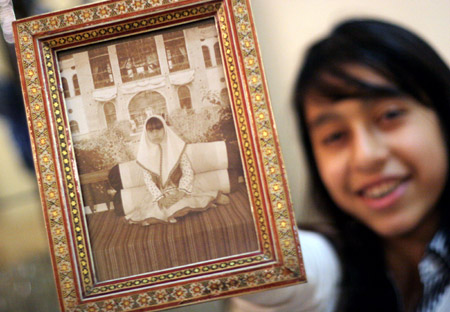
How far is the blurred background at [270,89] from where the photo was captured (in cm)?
72

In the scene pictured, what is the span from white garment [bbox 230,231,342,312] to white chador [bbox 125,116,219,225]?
0.62 feet

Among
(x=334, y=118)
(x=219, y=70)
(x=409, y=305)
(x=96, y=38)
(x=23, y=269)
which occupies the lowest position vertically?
(x=409, y=305)

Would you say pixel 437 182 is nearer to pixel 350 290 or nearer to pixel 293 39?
pixel 350 290

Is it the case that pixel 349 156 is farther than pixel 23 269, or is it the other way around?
pixel 23 269

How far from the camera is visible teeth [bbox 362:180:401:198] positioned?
0.64m

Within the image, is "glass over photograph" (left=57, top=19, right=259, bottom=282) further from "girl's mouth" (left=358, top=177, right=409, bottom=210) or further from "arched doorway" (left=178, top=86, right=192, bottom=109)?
"girl's mouth" (left=358, top=177, right=409, bottom=210)

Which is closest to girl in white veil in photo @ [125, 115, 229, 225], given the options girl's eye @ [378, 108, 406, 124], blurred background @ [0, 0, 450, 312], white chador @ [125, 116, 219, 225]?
white chador @ [125, 116, 219, 225]

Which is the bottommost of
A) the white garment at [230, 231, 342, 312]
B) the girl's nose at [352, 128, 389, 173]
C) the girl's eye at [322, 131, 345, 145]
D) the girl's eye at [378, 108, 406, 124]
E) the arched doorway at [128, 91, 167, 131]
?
the white garment at [230, 231, 342, 312]

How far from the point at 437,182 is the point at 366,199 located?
11 cm

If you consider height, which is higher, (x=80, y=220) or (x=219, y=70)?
(x=219, y=70)

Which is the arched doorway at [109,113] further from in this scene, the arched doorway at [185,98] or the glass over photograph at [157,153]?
the arched doorway at [185,98]

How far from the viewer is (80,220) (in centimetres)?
70

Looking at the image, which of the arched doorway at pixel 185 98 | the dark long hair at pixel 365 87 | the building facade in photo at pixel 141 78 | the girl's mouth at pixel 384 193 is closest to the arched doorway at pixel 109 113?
the building facade in photo at pixel 141 78

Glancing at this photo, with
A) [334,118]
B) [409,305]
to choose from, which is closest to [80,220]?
[334,118]
